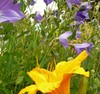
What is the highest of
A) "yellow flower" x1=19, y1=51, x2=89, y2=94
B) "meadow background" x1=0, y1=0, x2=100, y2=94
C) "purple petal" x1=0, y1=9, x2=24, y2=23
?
"purple petal" x1=0, y1=9, x2=24, y2=23

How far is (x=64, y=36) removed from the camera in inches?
45.7

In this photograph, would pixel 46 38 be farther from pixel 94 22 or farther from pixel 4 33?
pixel 94 22

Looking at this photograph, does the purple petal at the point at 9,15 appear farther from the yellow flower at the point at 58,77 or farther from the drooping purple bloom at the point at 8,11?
the yellow flower at the point at 58,77

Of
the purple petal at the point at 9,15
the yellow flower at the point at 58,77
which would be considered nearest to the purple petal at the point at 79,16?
the yellow flower at the point at 58,77

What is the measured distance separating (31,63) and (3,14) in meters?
0.63

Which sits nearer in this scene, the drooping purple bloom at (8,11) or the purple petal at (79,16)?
the drooping purple bloom at (8,11)

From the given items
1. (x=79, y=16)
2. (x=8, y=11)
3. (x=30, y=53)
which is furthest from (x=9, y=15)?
(x=79, y=16)

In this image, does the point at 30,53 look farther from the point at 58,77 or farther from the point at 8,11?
the point at 8,11

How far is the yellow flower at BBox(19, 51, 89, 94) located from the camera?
74cm

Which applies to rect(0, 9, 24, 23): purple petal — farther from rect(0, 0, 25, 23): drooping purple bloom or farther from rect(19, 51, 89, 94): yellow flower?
rect(19, 51, 89, 94): yellow flower

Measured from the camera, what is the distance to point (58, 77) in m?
0.80

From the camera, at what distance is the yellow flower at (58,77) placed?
0.74 m

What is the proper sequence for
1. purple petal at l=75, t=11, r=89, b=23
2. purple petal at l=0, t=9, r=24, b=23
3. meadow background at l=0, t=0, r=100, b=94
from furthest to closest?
purple petal at l=75, t=11, r=89, b=23, meadow background at l=0, t=0, r=100, b=94, purple petal at l=0, t=9, r=24, b=23

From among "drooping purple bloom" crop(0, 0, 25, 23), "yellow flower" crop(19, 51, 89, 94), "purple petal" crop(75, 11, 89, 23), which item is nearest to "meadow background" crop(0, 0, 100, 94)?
"purple petal" crop(75, 11, 89, 23)
